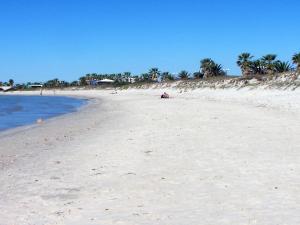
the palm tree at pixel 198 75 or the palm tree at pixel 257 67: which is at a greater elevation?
the palm tree at pixel 257 67

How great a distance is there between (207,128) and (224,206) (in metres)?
11.1

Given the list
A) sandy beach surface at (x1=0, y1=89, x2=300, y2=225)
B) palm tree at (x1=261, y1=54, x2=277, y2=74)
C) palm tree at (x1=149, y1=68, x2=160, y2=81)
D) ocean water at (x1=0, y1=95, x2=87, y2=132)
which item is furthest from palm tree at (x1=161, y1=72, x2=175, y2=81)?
sandy beach surface at (x1=0, y1=89, x2=300, y2=225)

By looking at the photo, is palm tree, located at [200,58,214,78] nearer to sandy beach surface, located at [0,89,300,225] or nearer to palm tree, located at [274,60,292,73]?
palm tree, located at [274,60,292,73]

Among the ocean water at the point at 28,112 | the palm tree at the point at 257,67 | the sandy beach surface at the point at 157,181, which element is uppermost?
the palm tree at the point at 257,67

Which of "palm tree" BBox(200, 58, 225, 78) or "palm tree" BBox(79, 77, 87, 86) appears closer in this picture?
"palm tree" BBox(200, 58, 225, 78)

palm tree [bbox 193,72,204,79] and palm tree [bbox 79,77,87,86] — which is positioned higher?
palm tree [bbox 193,72,204,79]

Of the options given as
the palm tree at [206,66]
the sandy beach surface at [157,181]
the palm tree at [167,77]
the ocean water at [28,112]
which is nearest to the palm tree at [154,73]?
the palm tree at [167,77]

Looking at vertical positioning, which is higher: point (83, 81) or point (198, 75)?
point (198, 75)

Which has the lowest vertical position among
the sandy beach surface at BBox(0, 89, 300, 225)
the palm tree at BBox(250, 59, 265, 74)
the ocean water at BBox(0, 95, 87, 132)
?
the ocean water at BBox(0, 95, 87, 132)

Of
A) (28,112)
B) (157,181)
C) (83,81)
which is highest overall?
(157,181)

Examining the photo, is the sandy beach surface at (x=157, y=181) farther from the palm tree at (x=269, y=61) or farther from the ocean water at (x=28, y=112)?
the palm tree at (x=269, y=61)

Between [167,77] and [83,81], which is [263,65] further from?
[83,81]

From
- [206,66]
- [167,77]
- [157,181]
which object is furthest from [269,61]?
[157,181]

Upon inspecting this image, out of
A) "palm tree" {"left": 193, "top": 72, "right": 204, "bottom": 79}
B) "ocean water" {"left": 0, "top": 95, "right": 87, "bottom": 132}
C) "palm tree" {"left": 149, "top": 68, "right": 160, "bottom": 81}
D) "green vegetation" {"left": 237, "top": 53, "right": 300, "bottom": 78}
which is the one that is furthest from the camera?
"palm tree" {"left": 149, "top": 68, "right": 160, "bottom": 81}
